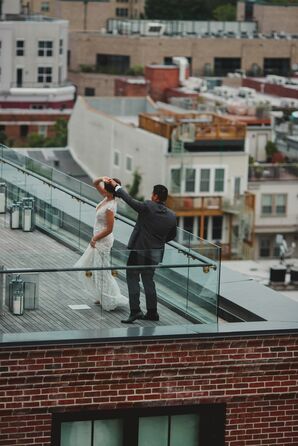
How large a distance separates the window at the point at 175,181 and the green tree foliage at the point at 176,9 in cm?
7650

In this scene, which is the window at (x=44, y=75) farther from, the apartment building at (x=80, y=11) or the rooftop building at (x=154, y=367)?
the rooftop building at (x=154, y=367)

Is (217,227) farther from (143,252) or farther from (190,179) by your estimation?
(143,252)

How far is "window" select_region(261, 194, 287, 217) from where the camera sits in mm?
82812

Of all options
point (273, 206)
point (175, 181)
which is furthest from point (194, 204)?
point (273, 206)

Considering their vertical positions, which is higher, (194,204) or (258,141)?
(258,141)

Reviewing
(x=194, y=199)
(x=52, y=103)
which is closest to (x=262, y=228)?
(x=194, y=199)

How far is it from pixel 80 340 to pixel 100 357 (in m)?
0.26

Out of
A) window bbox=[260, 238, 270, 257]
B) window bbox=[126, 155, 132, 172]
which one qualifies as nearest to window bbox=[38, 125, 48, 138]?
window bbox=[126, 155, 132, 172]

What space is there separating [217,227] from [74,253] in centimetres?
6250

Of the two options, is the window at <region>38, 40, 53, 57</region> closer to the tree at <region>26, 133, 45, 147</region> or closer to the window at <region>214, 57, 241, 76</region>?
the tree at <region>26, 133, 45, 147</region>

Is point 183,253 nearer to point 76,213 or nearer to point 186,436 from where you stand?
point 186,436

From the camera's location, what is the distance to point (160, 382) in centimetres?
1548

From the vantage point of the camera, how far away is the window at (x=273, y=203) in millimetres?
82812

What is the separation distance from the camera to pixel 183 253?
53.8 ft
